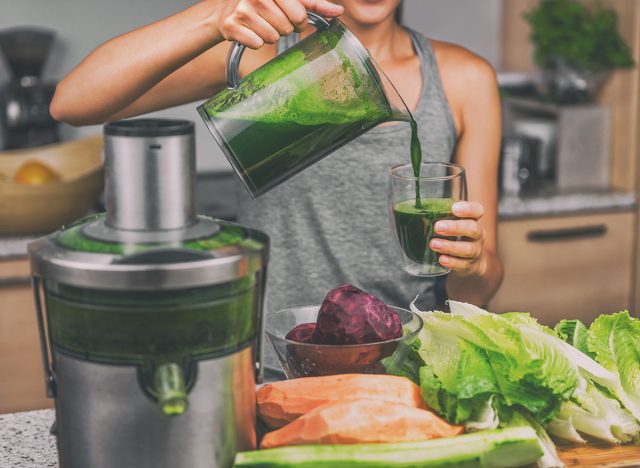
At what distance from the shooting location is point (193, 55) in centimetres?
125

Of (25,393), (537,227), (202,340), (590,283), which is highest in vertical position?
(202,340)

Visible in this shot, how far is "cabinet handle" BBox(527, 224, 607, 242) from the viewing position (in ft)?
8.81

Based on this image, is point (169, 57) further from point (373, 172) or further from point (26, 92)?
point (26, 92)

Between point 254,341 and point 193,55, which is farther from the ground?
point 193,55

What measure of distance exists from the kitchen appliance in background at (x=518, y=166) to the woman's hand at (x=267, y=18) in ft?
5.79

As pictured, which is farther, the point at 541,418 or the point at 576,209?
the point at 576,209

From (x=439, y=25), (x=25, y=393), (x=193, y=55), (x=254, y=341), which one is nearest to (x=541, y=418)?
(x=254, y=341)

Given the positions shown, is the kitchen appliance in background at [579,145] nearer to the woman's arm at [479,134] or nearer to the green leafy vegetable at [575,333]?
the woman's arm at [479,134]

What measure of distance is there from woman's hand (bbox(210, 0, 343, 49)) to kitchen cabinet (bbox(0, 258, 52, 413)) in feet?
4.63

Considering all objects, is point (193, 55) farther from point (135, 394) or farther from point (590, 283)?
point (590, 283)

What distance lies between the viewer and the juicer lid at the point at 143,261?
32.0 inches

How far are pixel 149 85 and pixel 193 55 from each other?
13 centimetres

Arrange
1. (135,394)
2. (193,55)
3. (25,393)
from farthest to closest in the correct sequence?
1. (25,393)
2. (193,55)
3. (135,394)

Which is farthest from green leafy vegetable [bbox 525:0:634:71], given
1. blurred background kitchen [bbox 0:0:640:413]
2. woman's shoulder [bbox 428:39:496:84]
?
woman's shoulder [bbox 428:39:496:84]
